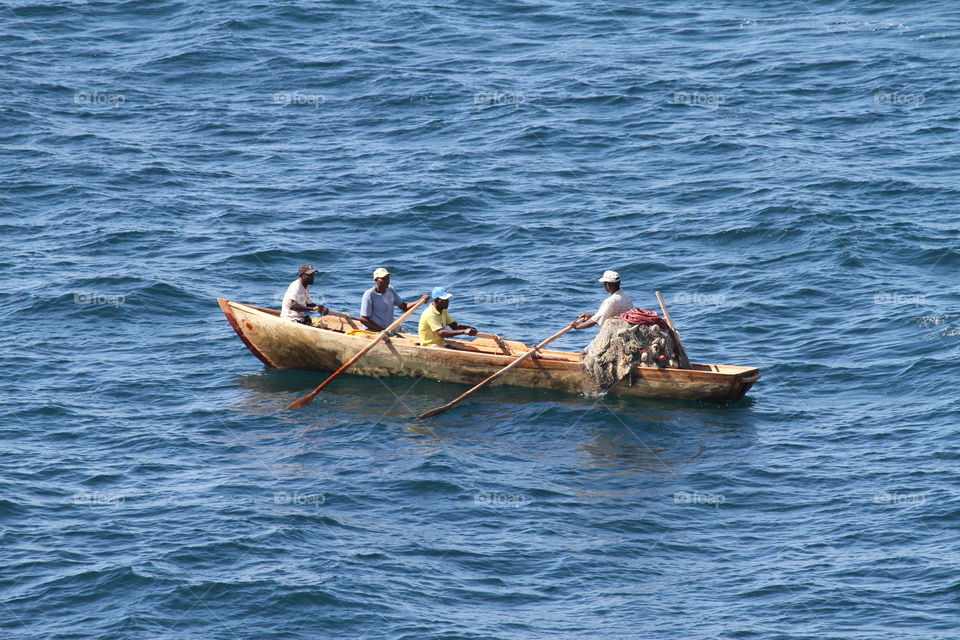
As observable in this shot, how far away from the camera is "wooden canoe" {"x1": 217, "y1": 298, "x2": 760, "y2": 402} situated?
1770 centimetres

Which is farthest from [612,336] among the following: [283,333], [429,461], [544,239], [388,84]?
[388,84]

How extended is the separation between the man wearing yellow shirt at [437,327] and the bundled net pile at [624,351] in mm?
2009

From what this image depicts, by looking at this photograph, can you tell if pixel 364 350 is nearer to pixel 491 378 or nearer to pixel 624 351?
pixel 491 378

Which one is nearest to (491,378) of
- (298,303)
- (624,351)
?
(624,351)

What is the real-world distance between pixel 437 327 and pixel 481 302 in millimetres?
3282

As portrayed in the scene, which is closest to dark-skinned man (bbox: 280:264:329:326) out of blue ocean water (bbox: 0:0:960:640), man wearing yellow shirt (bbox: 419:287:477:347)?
blue ocean water (bbox: 0:0:960:640)

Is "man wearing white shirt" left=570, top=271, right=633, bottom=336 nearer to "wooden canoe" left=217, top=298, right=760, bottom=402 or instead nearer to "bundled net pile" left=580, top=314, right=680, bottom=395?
"bundled net pile" left=580, top=314, right=680, bottom=395

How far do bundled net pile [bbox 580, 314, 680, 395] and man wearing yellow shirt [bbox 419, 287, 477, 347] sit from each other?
6.59 ft

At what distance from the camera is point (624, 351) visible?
58.0ft

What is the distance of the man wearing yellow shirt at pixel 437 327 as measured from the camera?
1875 cm

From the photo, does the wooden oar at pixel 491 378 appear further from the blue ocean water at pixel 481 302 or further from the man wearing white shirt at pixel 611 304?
the man wearing white shirt at pixel 611 304

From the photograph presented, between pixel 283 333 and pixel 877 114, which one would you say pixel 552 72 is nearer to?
pixel 877 114

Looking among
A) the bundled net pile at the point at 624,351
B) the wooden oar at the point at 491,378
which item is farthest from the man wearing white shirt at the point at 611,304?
the wooden oar at the point at 491,378

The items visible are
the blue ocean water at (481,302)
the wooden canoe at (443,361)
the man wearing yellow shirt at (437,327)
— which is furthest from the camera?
the man wearing yellow shirt at (437,327)
